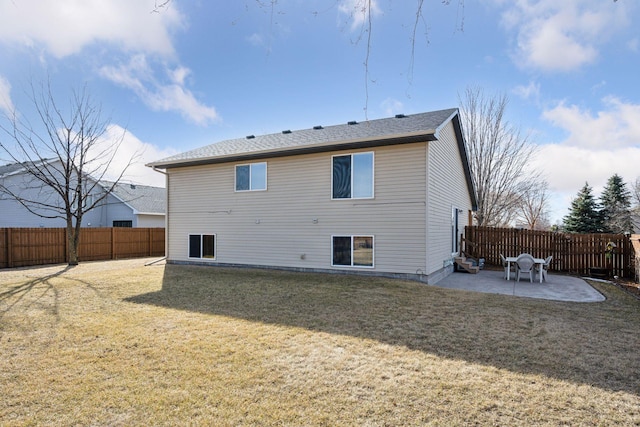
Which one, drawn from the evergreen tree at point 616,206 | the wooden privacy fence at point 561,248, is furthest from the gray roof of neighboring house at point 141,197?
the evergreen tree at point 616,206

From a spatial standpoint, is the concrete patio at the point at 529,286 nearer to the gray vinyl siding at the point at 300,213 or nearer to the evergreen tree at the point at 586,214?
the gray vinyl siding at the point at 300,213

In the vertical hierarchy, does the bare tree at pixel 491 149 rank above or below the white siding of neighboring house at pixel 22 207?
above

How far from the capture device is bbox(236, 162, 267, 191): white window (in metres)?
11.5

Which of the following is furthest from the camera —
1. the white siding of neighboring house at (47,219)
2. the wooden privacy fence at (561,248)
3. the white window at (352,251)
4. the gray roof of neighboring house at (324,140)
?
the white siding of neighboring house at (47,219)

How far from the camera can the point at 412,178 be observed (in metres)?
9.30

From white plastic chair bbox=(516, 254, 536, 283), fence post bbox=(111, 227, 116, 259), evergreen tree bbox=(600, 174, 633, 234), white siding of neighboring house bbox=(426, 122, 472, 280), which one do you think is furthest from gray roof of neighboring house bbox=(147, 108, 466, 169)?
evergreen tree bbox=(600, 174, 633, 234)

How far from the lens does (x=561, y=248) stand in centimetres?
1241

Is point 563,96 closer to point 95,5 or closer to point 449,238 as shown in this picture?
point 449,238

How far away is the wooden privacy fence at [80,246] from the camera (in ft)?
42.2

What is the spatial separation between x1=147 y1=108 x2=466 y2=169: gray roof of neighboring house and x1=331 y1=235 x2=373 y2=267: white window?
8.95ft

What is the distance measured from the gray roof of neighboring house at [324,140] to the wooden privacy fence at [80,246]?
220 inches

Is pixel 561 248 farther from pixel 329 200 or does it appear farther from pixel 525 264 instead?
pixel 329 200

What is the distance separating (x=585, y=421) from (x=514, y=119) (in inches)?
823

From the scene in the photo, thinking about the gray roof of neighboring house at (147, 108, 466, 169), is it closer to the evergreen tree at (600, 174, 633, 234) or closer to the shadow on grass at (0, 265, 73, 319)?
the shadow on grass at (0, 265, 73, 319)
